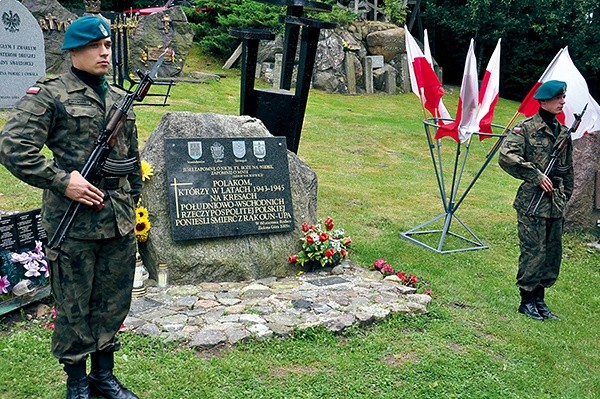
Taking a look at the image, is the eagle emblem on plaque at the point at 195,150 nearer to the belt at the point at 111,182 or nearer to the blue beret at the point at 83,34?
the belt at the point at 111,182

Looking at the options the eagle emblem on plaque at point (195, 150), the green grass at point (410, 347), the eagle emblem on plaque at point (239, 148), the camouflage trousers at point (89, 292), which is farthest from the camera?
the eagle emblem on plaque at point (239, 148)

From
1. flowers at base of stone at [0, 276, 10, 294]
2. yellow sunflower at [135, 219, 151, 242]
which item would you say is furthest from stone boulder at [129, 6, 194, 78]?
flowers at base of stone at [0, 276, 10, 294]

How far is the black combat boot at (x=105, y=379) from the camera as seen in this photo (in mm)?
3701

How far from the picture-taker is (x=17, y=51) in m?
10.2

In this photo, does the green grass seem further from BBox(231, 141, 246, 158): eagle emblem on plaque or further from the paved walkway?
BBox(231, 141, 246, 158): eagle emblem on plaque

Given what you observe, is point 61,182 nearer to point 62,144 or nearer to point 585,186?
point 62,144

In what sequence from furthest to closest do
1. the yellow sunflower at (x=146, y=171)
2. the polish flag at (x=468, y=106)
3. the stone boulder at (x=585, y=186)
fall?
the stone boulder at (x=585, y=186) → the polish flag at (x=468, y=106) → the yellow sunflower at (x=146, y=171)

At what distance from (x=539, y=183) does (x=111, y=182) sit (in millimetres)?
3529

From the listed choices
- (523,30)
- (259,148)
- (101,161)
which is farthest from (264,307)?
(523,30)

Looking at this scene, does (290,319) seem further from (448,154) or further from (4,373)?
(448,154)

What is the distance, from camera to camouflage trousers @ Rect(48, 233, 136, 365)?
3473mm

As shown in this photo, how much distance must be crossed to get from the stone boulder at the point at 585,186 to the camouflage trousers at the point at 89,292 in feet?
21.0

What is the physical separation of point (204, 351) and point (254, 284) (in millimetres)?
1440

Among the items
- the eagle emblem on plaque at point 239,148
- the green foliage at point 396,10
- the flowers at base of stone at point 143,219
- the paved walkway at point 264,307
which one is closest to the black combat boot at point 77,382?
the paved walkway at point 264,307
